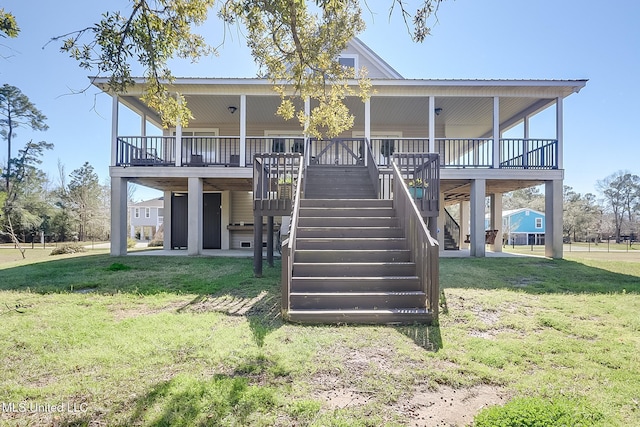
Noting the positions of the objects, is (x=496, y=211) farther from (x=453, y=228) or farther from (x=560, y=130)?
(x=560, y=130)

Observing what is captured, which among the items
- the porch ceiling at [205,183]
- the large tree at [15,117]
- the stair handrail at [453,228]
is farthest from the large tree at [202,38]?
the large tree at [15,117]

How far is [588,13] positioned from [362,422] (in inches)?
557

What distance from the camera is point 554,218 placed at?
10.4 metres

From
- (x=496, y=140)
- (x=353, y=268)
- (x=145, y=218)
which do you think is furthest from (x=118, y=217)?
(x=145, y=218)

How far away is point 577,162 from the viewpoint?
68562 mm

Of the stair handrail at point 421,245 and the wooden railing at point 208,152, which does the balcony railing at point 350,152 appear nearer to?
the wooden railing at point 208,152

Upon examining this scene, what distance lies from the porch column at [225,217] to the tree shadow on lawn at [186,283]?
5022mm

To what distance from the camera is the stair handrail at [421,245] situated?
4.11 meters

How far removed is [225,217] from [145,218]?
107ft

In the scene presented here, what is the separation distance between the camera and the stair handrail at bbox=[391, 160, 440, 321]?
411 centimetres

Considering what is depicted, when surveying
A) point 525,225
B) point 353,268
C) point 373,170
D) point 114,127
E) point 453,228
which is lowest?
point 353,268

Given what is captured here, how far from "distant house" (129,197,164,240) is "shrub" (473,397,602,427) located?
4347cm

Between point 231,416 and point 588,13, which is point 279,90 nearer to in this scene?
point 231,416

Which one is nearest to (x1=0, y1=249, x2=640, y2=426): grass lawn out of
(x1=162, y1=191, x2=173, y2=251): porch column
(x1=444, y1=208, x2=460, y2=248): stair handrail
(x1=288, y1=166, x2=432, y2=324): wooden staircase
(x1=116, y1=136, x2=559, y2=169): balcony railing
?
(x1=288, y1=166, x2=432, y2=324): wooden staircase
